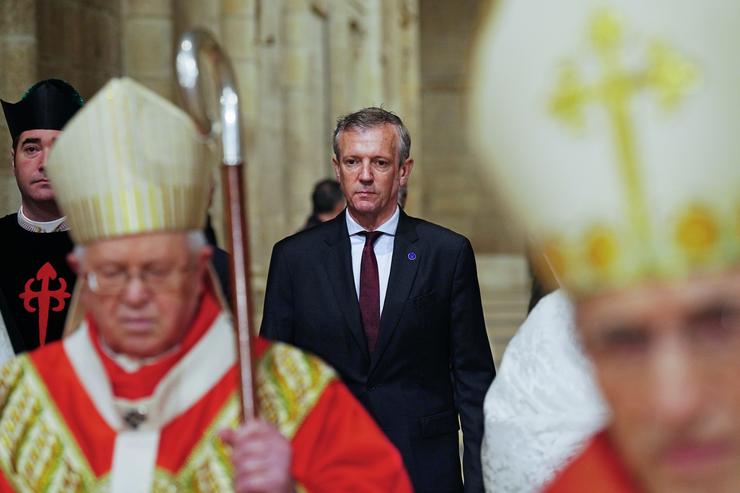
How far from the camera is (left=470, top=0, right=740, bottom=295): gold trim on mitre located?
1836mm

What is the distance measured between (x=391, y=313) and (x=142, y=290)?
84.9 inches

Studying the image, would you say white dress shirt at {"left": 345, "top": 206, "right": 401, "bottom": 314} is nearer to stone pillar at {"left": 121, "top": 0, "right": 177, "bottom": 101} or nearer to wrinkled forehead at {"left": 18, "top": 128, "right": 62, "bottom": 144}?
wrinkled forehead at {"left": 18, "top": 128, "right": 62, "bottom": 144}

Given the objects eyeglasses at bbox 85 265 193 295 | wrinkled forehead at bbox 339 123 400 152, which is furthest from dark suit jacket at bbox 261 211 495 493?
eyeglasses at bbox 85 265 193 295

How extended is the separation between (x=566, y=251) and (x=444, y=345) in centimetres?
282

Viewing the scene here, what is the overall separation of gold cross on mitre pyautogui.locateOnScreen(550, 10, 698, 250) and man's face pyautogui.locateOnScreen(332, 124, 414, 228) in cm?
290

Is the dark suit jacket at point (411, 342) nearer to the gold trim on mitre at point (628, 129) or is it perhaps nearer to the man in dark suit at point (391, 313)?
the man in dark suit at point (391, 313)

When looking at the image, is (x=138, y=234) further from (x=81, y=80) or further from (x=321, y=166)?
(x=321, y=166)

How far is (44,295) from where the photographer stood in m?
4.68

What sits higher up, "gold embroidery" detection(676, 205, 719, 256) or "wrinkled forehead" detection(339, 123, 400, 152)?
"wrinkled forehead" detection(339, 123, 400, 152)

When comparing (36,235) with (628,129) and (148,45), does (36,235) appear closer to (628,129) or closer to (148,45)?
(628,129)

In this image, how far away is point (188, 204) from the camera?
2.78 metres

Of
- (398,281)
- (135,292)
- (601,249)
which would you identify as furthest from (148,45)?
(601,249)

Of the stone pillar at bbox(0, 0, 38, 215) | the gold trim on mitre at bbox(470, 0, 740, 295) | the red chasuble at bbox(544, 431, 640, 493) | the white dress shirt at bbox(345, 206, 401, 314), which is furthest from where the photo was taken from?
the stone pillar at bbox(0, 0, 38, 215)

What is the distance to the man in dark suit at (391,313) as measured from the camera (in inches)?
183
